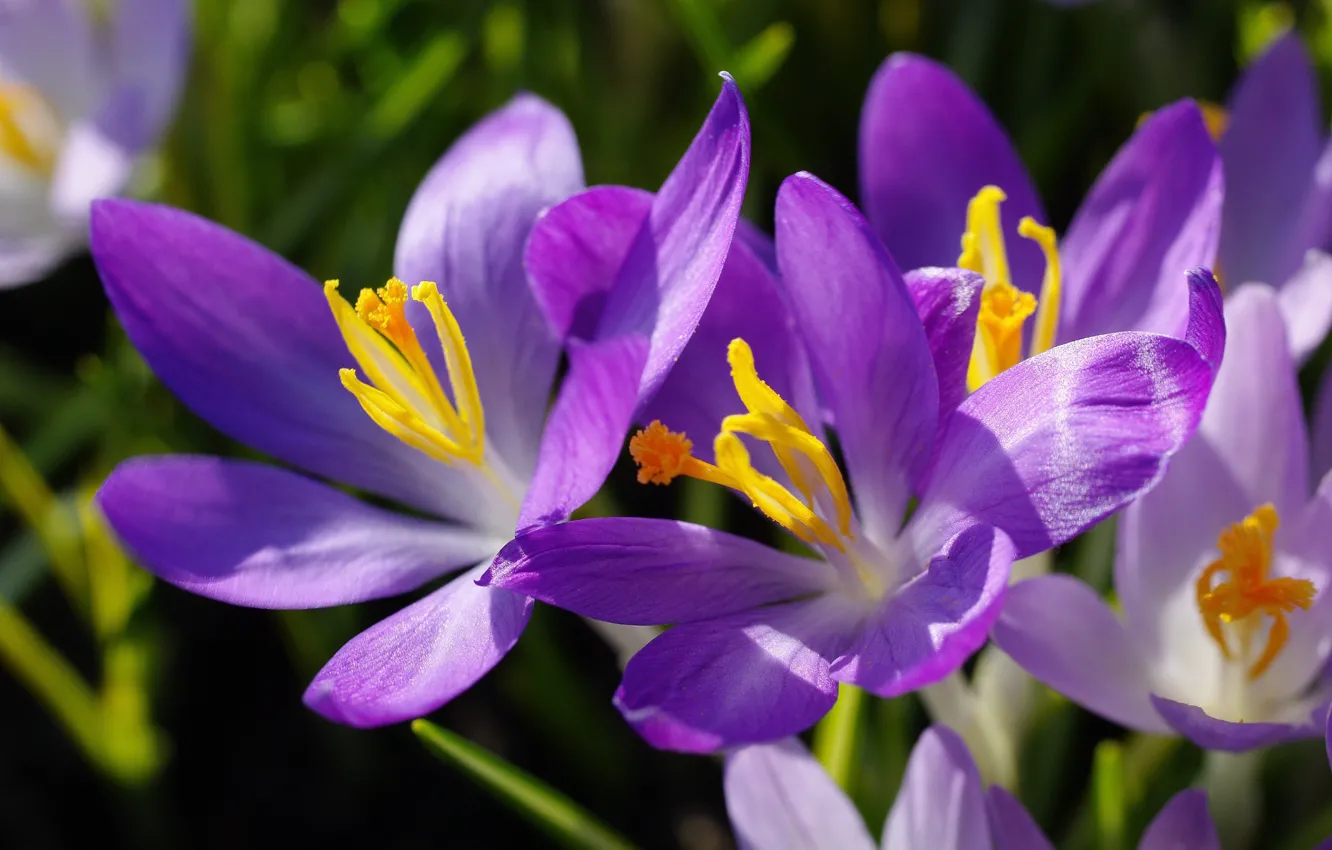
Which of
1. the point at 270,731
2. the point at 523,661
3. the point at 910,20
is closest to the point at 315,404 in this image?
the point at 523,661

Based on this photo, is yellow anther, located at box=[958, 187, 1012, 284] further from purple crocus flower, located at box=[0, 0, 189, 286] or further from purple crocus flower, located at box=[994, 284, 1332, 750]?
purple crocus flower, located at box=[0, 0, 189, 286]

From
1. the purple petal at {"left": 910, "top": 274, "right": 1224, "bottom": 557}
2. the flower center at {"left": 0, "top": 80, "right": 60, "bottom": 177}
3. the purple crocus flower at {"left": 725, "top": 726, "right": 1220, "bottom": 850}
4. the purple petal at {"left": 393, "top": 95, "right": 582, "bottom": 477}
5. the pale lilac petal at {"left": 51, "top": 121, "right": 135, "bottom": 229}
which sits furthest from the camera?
the flower center at {"left": 0, "top": 80, "right": 60, "bottom": 177}

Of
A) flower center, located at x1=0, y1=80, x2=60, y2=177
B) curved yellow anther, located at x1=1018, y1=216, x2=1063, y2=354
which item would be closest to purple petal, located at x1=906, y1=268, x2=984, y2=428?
curved yellow anther, located at x1=1018, y1=216, x2=1063, y2=354

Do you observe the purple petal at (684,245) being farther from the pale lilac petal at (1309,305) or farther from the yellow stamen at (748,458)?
the pale lilac petal at (1309,305)

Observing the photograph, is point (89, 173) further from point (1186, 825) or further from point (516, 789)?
point (1186, 825)

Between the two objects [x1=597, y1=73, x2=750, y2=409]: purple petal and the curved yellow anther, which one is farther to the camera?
the curved yellow anther

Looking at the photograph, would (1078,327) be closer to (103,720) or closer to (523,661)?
(523,661)

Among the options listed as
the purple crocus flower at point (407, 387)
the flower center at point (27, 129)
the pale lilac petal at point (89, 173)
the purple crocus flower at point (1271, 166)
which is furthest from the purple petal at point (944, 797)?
the flower center at point (27, 129)
